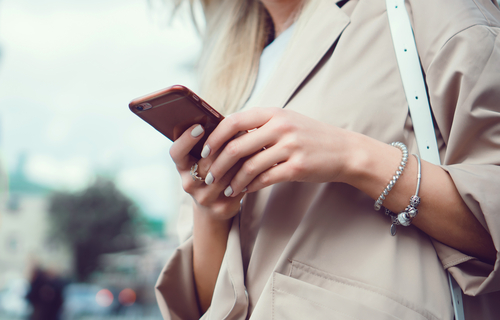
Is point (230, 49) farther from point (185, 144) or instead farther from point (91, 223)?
point (91, 223)

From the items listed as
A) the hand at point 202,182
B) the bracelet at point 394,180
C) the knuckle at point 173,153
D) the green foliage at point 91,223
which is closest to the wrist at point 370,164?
the bracelet at point 394,180

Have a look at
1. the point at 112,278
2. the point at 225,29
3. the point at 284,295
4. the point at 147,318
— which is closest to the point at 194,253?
the point at 284,295

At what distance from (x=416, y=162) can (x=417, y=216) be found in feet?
0.31

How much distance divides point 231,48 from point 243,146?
878mm

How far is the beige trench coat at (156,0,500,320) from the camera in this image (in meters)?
0.56

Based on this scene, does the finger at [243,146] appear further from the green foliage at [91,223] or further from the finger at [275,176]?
the green foliage at [91,223]

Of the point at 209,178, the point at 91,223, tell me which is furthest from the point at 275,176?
the point at 91,223

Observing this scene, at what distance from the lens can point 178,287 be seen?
34.0 inches

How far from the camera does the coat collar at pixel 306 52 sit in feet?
2.48

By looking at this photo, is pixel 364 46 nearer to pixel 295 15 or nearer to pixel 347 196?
pixel 347 196

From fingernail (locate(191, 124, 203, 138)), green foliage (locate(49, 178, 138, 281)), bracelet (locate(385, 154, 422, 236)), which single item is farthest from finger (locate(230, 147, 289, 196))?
green foliage (locate(49, 178, 138, 281))

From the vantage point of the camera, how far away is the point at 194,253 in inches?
33.7

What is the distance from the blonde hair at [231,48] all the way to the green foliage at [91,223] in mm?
15775

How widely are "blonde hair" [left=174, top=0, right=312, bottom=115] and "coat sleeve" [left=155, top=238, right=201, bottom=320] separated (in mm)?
492
